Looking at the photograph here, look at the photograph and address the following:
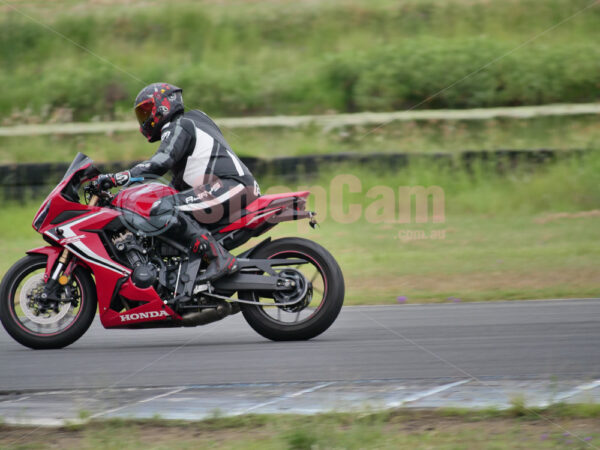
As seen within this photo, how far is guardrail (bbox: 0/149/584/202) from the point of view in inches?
583

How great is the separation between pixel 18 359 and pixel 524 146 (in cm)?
1330

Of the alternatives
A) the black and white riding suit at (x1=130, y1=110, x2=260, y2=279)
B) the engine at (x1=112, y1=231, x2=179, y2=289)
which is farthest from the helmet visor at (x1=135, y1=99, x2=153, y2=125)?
the engine at (x1=112, y1=231, x2=179, y2=289)

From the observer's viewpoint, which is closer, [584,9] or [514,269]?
[514,269]

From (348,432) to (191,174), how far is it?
10.0 ft

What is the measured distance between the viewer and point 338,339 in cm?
644

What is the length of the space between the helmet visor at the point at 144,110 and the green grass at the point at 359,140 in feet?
33.6

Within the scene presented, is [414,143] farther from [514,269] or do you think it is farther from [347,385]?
[347,385]

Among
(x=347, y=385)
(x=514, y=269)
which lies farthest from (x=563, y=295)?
(x=347, y=385)

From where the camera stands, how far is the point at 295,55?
880 inches

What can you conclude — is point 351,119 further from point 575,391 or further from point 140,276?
point 575,391

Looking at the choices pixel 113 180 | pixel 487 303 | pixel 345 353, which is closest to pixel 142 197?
pixel 113 180

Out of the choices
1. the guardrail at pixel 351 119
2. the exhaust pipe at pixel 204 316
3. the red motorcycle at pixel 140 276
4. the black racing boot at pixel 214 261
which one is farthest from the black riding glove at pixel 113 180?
the guardrail at pixel 351 119

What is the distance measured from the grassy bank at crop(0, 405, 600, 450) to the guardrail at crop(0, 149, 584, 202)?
10688 mm

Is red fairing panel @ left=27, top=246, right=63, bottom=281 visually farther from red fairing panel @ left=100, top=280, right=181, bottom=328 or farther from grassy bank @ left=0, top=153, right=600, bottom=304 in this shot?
grassy bank @ left=0, top=153, right=600, bottom=304
